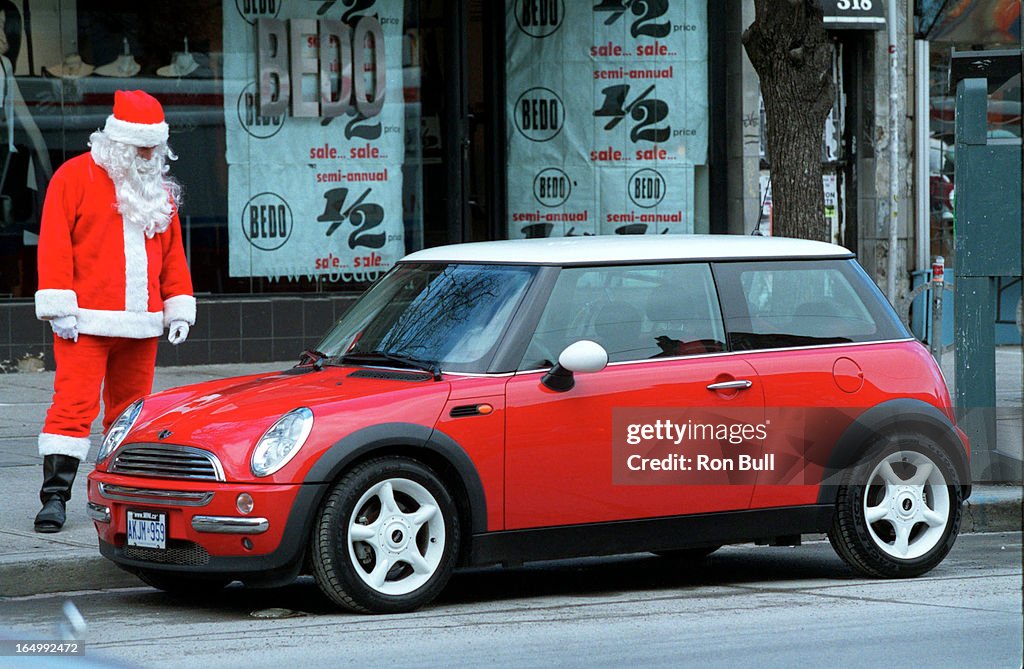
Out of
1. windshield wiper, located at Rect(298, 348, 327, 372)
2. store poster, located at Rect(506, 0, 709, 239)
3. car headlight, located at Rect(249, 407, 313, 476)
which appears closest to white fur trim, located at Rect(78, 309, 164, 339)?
windshield wiper, located at Rect(298, 348, 327, 372)

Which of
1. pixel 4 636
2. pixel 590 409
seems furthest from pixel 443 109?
pixel 4 636

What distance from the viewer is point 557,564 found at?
27.2ft

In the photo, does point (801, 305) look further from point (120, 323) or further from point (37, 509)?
point (37, 509)

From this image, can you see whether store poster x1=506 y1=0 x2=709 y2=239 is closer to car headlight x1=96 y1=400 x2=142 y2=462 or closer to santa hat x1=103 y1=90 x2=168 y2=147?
santa hat x1=103 y1=90 x2=168 y2=147

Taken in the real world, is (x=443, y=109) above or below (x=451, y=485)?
above

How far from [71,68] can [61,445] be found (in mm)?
7093

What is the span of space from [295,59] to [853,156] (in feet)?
21.0

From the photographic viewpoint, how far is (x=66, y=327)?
7.84m

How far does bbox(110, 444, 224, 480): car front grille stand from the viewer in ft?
21.2

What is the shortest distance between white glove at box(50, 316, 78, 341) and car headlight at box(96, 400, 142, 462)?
2.60ft

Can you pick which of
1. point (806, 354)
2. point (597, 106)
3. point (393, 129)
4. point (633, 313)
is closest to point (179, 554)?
point (633, 313)

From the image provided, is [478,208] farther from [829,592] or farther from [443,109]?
[829,592]

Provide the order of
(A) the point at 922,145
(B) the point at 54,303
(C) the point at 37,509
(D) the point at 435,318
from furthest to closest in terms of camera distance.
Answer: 1. (A) the point at 922,145
2. (C) the point at 37,509
3. (B) the point at 54,303
4. (D) the point at 435,318

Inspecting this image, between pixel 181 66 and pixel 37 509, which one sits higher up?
pixel 181 66
